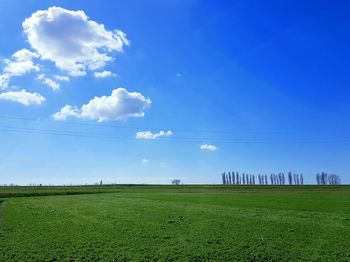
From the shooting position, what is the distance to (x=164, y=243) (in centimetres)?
2312

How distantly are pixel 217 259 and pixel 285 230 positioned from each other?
10.3m

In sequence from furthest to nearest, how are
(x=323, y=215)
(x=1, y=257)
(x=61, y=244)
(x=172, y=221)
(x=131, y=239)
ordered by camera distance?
(x=323, y=215), (x=172, y=221), (x=131, y=239), (x=61, y=244), (x=1, y=257)

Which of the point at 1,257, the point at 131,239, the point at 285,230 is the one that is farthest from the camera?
the point at 285,230

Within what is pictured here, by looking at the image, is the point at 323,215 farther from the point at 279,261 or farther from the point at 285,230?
the point at 279,261

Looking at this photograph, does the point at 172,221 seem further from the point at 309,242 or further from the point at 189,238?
the point at 309,242

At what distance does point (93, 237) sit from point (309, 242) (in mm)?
14001

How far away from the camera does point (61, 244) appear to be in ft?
73.8

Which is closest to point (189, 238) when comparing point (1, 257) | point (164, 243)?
point (164, 243)

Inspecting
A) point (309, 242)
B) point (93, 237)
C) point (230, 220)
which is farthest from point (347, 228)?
point (93, 237)

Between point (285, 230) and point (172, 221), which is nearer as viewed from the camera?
point (285, 230)

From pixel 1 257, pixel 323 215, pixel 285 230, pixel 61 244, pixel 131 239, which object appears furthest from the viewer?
pixel 323 215

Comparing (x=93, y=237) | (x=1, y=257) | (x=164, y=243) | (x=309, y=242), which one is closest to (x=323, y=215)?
(x=309, y=242)

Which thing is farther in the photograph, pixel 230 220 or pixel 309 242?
pixel 230 220

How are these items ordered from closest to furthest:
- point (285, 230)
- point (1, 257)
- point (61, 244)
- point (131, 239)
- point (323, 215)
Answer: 1. point (1, 257)
2. point (61, 244)
3. point (131, 239)
4. point (285, 230)
5. point (323, 215)
